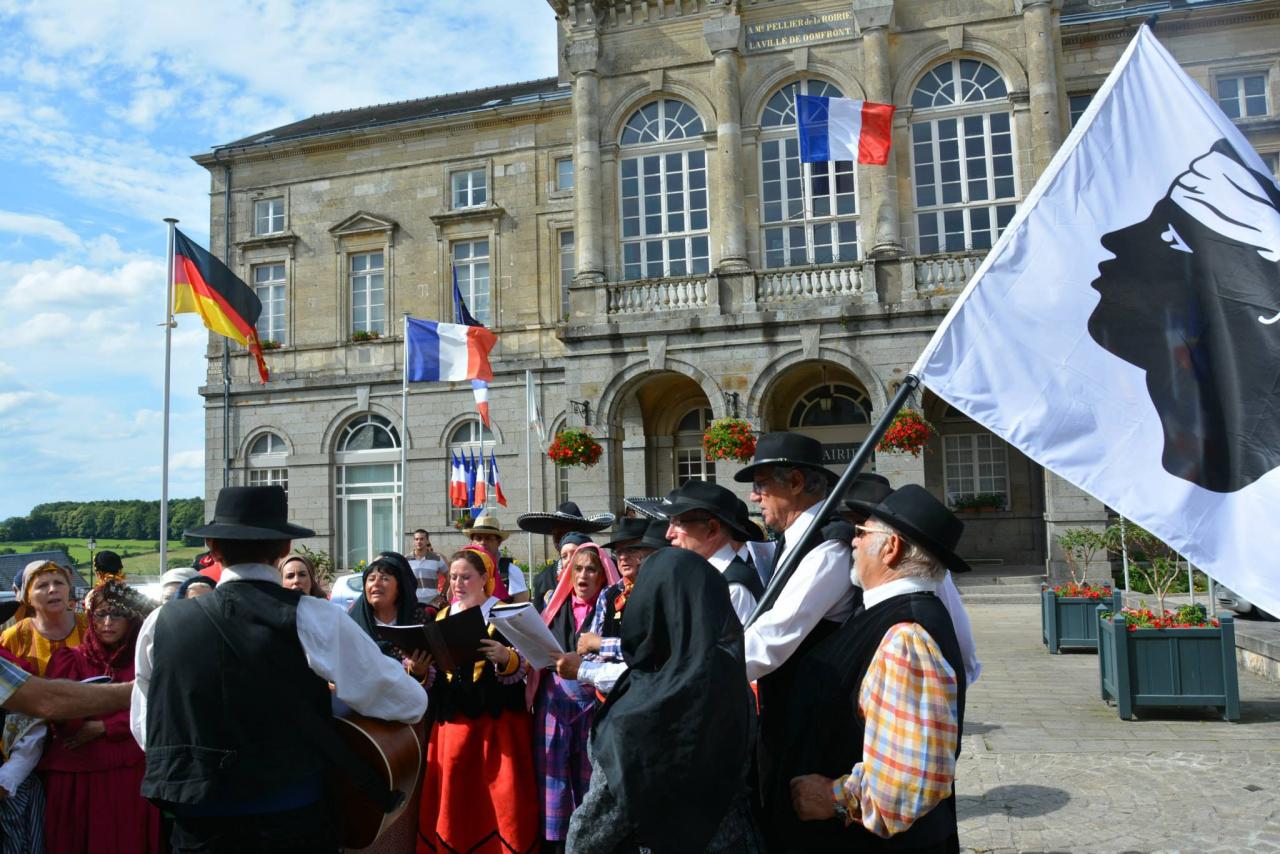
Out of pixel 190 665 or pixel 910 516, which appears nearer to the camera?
pixel 910 516

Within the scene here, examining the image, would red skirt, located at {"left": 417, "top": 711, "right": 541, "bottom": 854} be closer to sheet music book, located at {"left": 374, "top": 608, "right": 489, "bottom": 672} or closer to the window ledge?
sheet music book, located at {"left": 374, "top": 608, "right": 489, "bottom": 672}

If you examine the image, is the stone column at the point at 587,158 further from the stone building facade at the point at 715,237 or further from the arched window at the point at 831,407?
the arched window at the point at 831,407

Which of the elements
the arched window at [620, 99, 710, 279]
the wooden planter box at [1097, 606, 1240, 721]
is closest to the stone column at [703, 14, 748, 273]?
the arched window at [620, 99, 710, 279]

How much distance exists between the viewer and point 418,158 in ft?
88.1

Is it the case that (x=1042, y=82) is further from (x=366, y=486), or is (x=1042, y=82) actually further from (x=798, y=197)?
(x=366, y=486)

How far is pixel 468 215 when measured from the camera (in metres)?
26.2

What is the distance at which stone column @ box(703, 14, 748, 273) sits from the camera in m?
20.7

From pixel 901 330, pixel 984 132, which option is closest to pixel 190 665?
pixel 901 330

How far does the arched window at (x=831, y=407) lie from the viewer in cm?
2311

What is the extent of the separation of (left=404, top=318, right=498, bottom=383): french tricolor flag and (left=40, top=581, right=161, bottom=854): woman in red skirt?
13.9 metres

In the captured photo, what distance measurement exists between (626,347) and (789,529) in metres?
16.8

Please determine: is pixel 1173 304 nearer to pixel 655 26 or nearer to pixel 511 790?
pixel 511 790

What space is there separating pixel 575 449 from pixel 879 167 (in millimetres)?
8508

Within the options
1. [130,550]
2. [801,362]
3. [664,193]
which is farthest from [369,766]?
[130,550]
